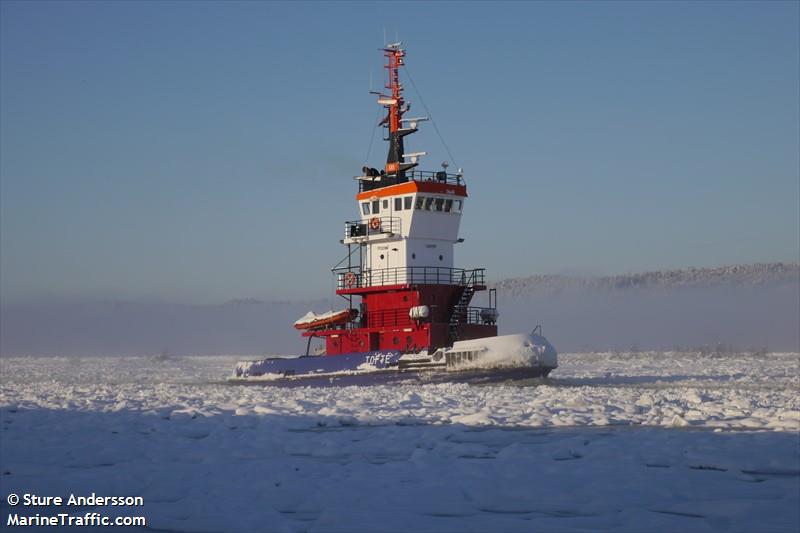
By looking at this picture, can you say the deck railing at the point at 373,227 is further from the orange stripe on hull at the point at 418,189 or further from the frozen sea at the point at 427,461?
the frozen sea at the point at 427,461

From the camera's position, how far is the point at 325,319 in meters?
30.6

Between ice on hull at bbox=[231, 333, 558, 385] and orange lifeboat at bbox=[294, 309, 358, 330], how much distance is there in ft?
6.04

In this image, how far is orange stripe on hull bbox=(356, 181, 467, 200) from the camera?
28.6m

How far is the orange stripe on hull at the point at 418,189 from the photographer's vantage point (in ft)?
93.7

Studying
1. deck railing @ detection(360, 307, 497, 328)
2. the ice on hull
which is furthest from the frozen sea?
deck railing @ detection(360, 307, 497, 328)

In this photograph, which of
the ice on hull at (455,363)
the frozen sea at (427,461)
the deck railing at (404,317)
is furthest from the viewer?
the deck railing at (404,317)

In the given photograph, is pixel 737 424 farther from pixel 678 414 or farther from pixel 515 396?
pixel 515 396

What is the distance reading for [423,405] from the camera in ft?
60.8

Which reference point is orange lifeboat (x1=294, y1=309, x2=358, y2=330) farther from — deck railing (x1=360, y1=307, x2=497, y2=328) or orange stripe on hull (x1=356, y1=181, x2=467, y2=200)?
orange stripe on hull (x1=356, y1=181, x2=467, y2=200)

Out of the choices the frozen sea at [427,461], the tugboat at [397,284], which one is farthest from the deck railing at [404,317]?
the frozen sea at [427,461]

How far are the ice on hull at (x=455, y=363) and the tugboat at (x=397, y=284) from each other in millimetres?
44

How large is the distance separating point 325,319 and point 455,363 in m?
6.70

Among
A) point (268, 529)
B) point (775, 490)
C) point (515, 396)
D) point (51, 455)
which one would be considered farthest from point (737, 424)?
point (51, 455)

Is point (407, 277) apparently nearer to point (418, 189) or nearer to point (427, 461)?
point (418, 189)
